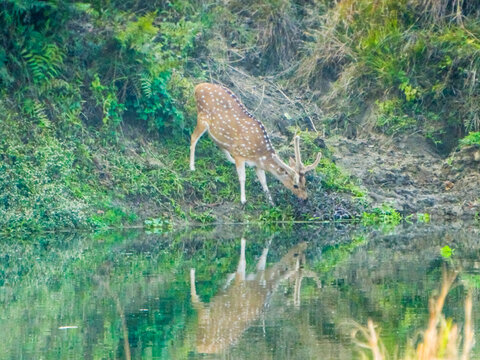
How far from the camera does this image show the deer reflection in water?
9.09 metres

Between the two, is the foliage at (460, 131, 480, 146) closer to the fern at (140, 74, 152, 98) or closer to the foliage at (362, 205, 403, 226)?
the foliage at (362, 205, 403, 226)

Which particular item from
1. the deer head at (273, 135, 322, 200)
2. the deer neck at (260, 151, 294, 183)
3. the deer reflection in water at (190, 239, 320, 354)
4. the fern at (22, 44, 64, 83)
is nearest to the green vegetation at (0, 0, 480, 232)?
the fern at (22, 44, 64, 83)

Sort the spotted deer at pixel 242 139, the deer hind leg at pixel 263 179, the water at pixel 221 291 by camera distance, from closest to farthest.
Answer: the water at pixel 221 291 → the spotted deer at pixel 242 139 → the deer hind leg at pixel 263 179

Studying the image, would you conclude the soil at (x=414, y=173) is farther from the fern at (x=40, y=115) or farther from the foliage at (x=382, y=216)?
the fern at (x=40, y=115)

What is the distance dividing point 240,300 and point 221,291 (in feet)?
1.98

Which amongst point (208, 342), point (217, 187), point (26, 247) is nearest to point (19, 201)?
point (26, 247)

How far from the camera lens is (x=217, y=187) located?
64.7 feet

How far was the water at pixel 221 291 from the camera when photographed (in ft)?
28.9

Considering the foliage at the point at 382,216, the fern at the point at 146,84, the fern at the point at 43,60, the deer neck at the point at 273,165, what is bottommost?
the foliage at the point at 382,216

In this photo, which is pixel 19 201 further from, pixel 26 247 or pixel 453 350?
pixel 453 350

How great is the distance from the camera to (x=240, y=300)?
35.6ft

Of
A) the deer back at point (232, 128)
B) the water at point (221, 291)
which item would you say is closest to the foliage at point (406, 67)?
the deer back at point (232, 128)

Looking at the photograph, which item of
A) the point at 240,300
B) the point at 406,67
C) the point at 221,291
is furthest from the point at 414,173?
the point at 240,300

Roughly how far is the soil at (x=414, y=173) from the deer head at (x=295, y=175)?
173 centimetres
